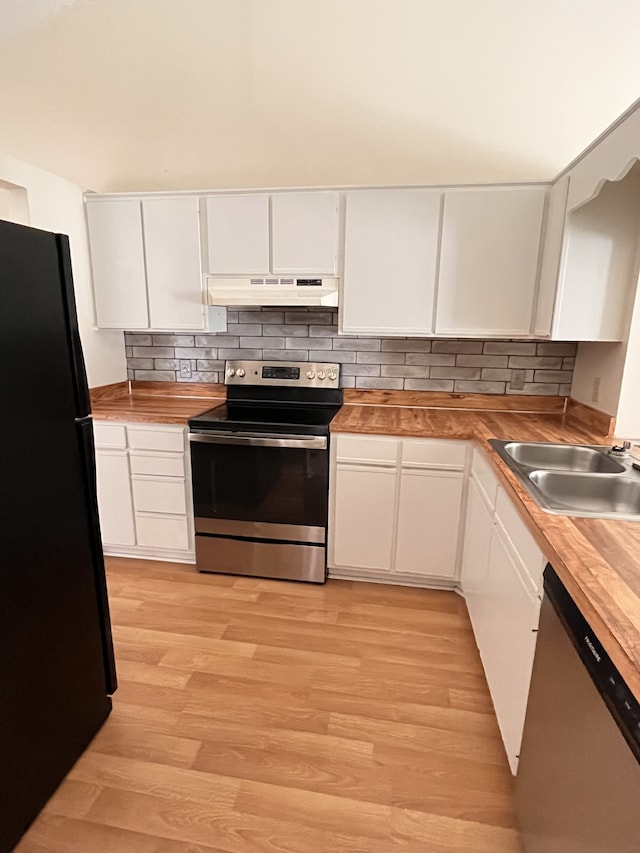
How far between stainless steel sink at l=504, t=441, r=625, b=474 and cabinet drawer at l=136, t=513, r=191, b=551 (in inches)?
73.4

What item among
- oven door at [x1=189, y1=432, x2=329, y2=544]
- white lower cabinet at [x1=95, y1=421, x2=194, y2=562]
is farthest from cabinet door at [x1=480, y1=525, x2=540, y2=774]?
white lower cabinet at [x1=95, y1=421, x2=194, y2=562]

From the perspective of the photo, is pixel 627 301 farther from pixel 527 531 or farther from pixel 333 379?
pixel 333 379

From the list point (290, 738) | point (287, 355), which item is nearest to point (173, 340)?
point (287, 355)

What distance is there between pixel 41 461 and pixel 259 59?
2232 mm

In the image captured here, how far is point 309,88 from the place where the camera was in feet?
7.79

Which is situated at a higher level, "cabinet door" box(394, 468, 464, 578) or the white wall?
the white wall

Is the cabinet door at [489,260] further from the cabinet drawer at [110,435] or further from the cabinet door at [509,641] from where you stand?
the cabinet drawer at [110,435]

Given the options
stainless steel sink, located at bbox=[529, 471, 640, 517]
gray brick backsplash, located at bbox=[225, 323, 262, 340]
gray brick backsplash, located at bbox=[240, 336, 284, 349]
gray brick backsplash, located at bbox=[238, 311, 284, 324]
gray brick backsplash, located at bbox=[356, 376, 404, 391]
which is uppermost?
gray brick backsplash, located at bbox=[238, 311, 284, 324]

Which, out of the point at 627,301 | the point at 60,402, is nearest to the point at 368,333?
the point at 627,301

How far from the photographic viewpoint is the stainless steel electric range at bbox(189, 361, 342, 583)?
7.98ft

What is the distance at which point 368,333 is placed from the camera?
2.57m

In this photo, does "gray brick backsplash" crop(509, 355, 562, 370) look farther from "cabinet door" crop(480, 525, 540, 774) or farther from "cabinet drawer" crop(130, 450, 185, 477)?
"cabinet drawer" crop(130, 450, 185, 477)

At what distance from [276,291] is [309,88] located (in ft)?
3.49

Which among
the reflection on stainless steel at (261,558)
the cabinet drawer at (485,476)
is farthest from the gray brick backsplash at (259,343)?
the cabinet drawer at (485,476)
